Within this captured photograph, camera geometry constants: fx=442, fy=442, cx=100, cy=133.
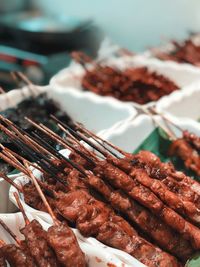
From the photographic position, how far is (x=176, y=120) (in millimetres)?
3502

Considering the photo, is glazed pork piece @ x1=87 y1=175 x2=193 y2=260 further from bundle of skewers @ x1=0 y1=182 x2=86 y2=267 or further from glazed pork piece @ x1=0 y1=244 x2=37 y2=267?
glazed pork piece @ x1=0 y1=244 x2=37 y2=267

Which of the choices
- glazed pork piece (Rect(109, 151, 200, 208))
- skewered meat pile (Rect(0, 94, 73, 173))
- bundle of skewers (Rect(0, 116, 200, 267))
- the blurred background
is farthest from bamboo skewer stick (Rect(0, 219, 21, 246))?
the blurred background

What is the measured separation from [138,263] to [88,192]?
51cm

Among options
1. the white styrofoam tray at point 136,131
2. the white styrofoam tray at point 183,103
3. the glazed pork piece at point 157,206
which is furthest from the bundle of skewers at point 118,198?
the white styrofoam tray at point 183,103

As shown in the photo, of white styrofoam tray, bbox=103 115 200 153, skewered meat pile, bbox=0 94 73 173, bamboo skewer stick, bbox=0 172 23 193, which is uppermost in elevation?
skewered meat pile, bbox=0 94 73 173

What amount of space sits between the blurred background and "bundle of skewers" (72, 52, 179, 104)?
2.07ft

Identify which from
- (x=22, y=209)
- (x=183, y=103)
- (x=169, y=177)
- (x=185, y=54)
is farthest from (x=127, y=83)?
(x=22, y=209)

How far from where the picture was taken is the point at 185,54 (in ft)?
17.7

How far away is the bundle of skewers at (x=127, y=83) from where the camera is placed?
14.4ft

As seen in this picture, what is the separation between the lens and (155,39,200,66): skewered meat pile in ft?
17.3

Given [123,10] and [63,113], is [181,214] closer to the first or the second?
[63,113]

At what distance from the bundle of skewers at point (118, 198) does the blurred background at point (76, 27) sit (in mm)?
2683

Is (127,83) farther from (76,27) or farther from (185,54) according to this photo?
(76,27)

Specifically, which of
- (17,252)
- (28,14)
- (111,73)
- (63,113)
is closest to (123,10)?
(28,14)
